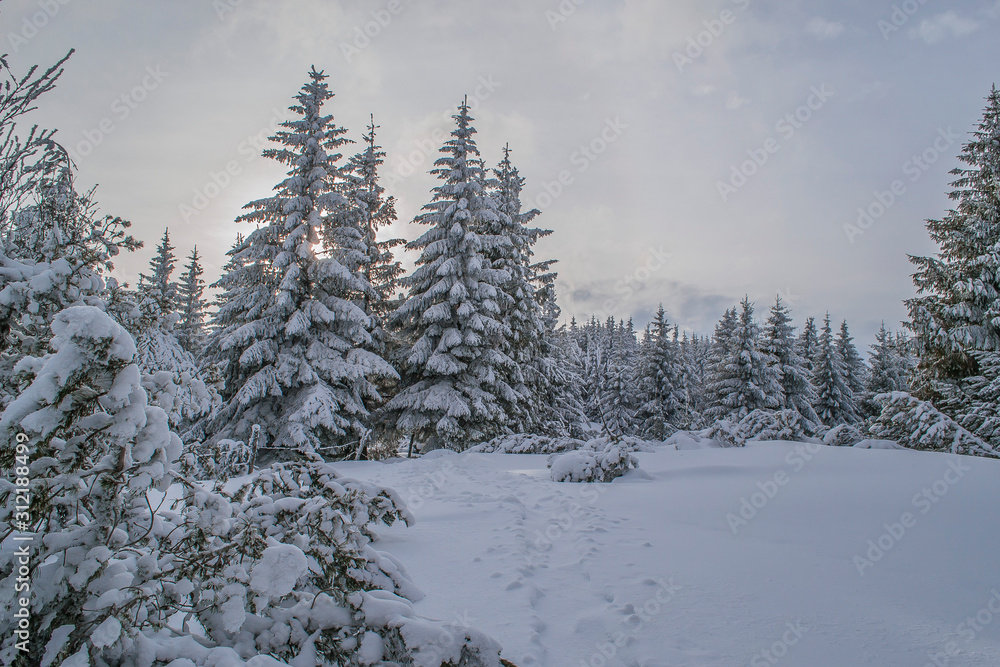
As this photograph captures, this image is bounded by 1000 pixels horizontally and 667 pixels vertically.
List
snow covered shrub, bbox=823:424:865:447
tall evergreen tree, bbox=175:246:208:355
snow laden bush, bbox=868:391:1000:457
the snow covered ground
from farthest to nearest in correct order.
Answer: tall evergreen tree, bbox=175:246:208:355
snow covered shrub, bbox=823:424:865:447
snow laden bush, bbox=868:391:1000:457
the snow covered ground

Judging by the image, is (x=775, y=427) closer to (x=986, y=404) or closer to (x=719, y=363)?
(x=986, y=404)

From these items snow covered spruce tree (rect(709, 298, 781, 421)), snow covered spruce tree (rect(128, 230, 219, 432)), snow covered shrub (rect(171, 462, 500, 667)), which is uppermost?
snow covered spruce tree (rect(709, 298, 781, 421))

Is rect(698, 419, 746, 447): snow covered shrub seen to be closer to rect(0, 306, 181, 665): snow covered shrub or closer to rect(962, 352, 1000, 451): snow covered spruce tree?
rect(962, 352, 1000, 451): snow covered spruce tree

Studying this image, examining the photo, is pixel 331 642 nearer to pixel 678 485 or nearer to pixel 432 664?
pixel 432 664

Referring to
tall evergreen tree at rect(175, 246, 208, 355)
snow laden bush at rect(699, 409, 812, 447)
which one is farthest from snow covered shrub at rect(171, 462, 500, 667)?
tall evergreen tree at rect(175, 246, 208, 355)

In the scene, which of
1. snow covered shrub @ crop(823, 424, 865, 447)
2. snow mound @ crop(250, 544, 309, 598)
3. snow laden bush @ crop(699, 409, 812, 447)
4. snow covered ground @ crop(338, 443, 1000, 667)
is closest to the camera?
snow mound @ crop(250, 544, 309, 598)

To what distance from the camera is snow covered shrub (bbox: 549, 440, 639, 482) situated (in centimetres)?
754

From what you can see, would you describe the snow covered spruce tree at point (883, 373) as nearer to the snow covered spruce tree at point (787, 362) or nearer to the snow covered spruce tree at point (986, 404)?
the snow covered spruce tree at point (787, 362)

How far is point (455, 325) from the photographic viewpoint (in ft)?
48.4

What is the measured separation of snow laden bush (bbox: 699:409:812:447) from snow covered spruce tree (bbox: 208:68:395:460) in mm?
8743

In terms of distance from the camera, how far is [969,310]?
38.6 feet

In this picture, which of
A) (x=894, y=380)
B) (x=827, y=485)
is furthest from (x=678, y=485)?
(x=894, y=380)

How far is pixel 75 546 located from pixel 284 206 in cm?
1259

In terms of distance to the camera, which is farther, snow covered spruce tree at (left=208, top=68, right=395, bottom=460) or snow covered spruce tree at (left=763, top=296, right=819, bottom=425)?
snow covered spruce tree at (left=763, top=296, right=819, bottom=425)
